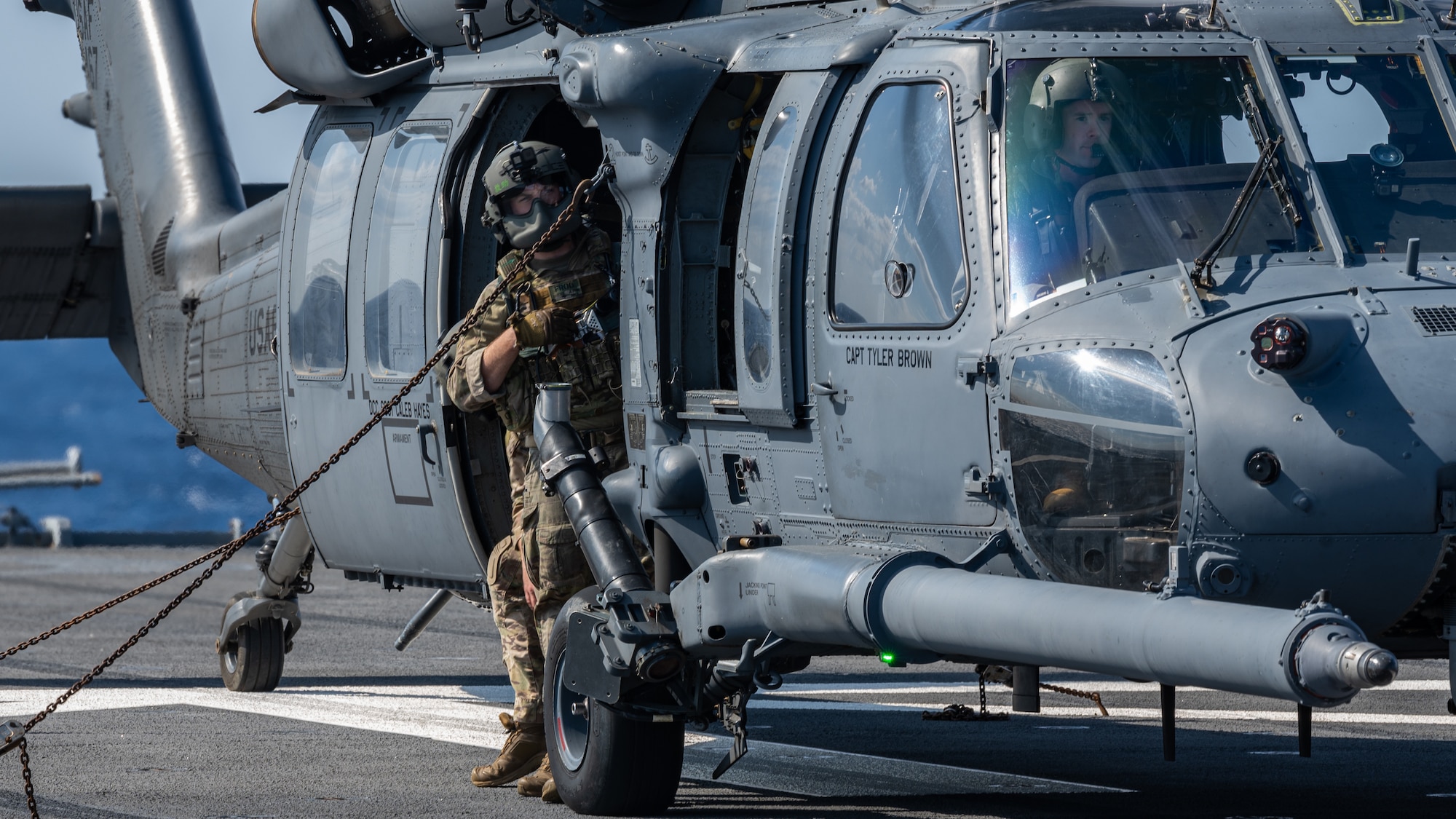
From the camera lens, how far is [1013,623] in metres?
5.18

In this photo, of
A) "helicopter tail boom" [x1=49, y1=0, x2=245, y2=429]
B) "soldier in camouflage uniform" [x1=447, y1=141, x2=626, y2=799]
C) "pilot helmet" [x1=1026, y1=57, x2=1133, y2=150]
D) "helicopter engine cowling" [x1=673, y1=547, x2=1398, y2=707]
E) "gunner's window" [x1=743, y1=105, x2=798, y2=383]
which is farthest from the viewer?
"helicopter tail boom" [x1=49, y1=0, x2=245, y2=429]

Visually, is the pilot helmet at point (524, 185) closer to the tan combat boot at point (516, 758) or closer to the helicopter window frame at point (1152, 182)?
the tan combat boot at point (516, 758)

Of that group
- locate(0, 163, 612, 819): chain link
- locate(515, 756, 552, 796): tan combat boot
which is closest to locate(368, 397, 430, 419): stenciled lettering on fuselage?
locate(0, 163, 612, 819): chain link

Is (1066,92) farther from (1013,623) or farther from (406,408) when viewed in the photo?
(406,408)

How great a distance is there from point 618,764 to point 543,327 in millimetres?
1669

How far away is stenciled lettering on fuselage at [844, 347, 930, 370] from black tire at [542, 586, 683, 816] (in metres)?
1.62

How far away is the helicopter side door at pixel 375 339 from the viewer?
8.66m

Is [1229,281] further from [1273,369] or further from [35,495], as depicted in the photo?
[35,495]

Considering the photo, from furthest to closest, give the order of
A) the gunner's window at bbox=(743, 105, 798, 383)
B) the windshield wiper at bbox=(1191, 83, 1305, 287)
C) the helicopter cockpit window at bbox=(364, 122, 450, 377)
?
the helicopter cockpit window at bbox=(364, 122, 450, 377), the gunner's window at bbox=(743, 105, 798, 383), the windshield wiper at bbox=(1191, 83, 1305, 287)

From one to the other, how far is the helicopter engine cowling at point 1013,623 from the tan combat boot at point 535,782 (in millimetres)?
1490

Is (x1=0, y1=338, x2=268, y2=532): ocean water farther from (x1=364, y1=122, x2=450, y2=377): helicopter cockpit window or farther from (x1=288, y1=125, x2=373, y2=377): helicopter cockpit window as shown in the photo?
(x1=364, y1=122, x2=450, y2=377): helicopter cockpit window

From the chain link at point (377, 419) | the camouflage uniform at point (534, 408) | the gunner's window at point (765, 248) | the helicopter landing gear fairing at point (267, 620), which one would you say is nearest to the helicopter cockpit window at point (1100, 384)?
the gunner's window at point (765, 248)

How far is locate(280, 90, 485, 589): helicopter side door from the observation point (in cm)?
866

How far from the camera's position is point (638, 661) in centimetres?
681
